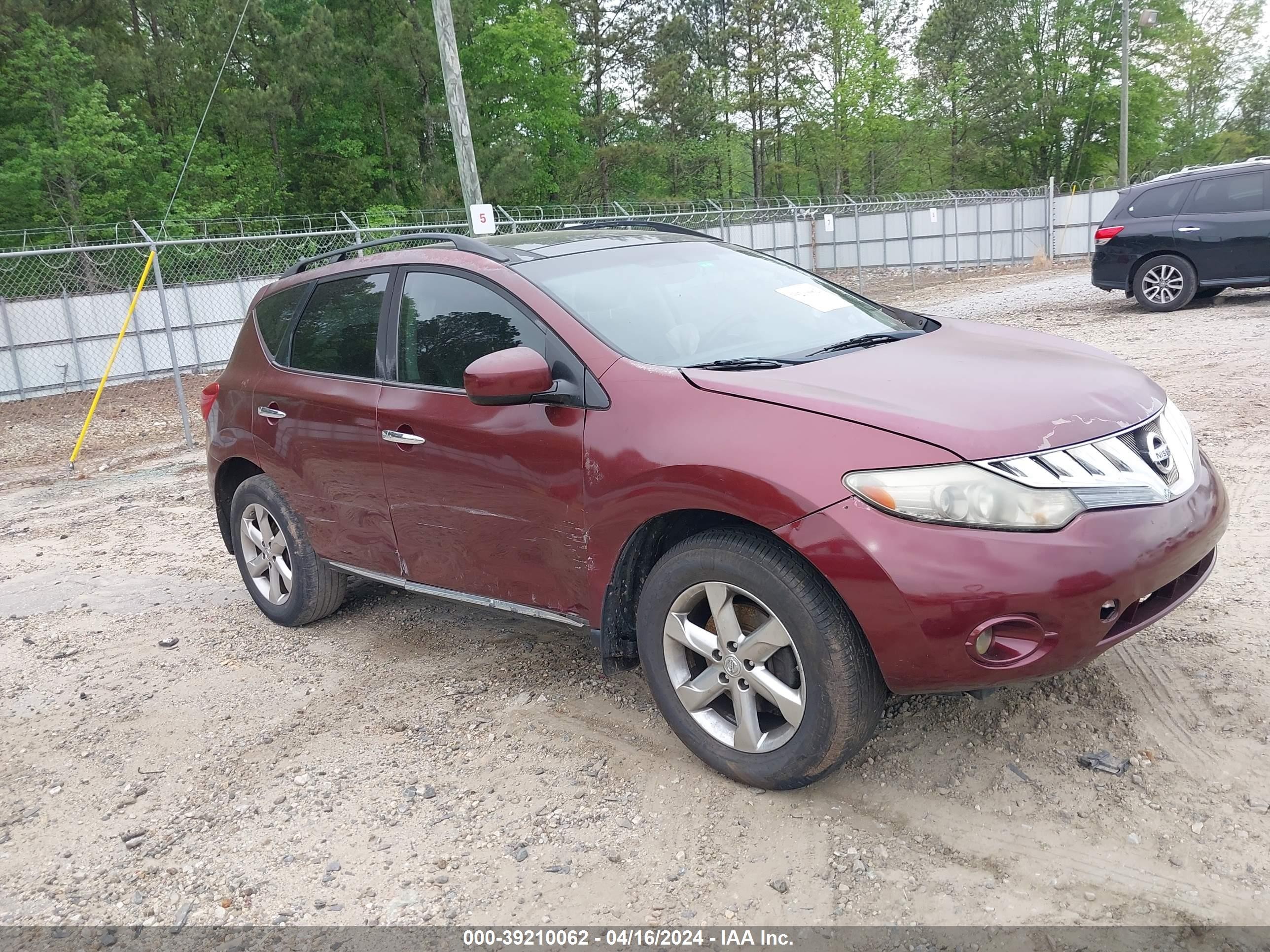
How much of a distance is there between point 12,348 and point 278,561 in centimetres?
1373

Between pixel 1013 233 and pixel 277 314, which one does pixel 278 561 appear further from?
pixel 1013 233

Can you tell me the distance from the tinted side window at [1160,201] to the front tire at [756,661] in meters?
11.3

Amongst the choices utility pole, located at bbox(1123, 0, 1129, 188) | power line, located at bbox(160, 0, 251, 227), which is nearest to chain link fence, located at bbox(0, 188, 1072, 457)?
power line, located at bbox(160, 0, 251, 227)

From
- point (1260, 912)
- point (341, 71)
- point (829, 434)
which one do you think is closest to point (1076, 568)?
point (829, 434)

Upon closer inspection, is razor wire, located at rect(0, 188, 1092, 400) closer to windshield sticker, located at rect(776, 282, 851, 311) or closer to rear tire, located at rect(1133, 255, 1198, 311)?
windshield sticker, located at rect(776, 282, 851, 311)

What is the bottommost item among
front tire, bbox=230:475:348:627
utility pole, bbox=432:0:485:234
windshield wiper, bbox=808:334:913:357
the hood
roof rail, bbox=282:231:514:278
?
front tire, bbox=230:475:348:627

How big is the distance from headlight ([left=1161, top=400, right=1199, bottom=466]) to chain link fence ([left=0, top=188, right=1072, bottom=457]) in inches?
138

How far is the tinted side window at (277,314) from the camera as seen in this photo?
4.77 metres

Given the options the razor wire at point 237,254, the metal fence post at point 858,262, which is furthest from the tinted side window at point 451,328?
the metal fence post at point 858,262

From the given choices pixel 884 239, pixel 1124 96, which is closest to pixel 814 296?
pixel 884 239

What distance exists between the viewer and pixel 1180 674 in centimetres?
352

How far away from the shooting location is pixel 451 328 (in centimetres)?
387

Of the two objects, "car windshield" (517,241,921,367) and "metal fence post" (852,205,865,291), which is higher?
"car windshield" (517,241,921,367)

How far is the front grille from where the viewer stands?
2645 mm
